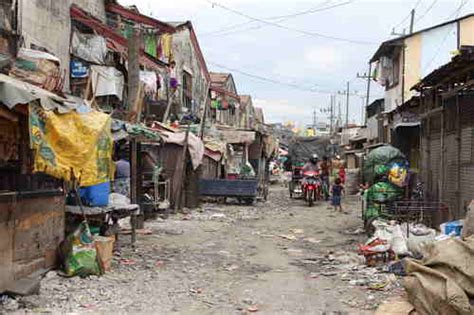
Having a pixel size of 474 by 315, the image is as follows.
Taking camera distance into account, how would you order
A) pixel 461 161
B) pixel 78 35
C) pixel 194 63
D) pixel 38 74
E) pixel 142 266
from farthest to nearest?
pixel 194 63
pixel 78 35
pixel 461 161
pixel 142 266
pixel 38 74

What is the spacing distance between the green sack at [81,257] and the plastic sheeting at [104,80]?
6.98 meters

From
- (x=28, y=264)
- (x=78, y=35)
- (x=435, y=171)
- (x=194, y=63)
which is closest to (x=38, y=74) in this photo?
(x=28, y=264)

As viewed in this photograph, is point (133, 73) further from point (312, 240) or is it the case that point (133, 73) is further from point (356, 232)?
point (356, 232)

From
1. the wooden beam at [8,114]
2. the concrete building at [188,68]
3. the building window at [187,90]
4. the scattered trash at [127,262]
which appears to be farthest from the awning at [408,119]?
the building window at [187,90]

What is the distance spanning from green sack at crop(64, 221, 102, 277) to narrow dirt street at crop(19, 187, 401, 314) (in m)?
0.16

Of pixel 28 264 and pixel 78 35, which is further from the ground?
pixel 78 35

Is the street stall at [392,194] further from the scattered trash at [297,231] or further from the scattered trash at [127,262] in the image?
the scattered trash at [127,262]

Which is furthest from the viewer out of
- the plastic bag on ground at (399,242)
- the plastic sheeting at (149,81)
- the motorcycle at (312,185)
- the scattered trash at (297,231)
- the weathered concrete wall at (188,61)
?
the weathered concrete wall at (188,61)

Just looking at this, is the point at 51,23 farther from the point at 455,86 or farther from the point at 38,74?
the point at 455,86

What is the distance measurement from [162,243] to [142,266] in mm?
2711

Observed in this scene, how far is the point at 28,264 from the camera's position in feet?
25.0

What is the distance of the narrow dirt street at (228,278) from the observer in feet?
23.5

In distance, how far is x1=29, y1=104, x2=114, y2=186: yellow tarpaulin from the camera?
6816 mm

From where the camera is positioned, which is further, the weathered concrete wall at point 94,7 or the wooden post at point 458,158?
the weathered concrete wall at point 94,7
